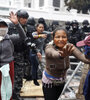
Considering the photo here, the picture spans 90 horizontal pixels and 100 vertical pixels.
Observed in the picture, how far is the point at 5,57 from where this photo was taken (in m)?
2.85

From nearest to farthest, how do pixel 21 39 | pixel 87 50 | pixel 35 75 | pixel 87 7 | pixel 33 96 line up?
pixel 87 50
pixel 21 39
pixel 33 96
pixel 35 75
pixel 87 7

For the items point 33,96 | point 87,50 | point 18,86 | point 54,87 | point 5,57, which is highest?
point 87,50

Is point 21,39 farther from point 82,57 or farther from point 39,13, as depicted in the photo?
point 39,13

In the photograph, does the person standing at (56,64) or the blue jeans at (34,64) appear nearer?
the person standing at (56,64)

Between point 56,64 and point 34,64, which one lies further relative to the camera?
point 34,64

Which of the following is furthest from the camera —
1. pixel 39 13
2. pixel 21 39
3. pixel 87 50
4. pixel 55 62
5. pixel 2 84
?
pixel 39 13

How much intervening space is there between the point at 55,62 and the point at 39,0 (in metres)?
46.6

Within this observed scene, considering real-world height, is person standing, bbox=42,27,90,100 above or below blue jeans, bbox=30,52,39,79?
above

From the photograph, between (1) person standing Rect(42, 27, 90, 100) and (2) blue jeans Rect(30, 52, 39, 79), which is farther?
(2) blue jeans Rect(30, 52, 39, 79)

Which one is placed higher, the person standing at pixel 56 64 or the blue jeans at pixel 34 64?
the person standing at pixel 56 64

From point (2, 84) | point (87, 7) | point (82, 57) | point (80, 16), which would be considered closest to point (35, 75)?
point (2, 84)

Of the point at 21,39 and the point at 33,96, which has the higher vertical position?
the point at 21,39

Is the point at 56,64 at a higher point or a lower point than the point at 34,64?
higher

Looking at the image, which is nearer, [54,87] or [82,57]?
[82,57]
